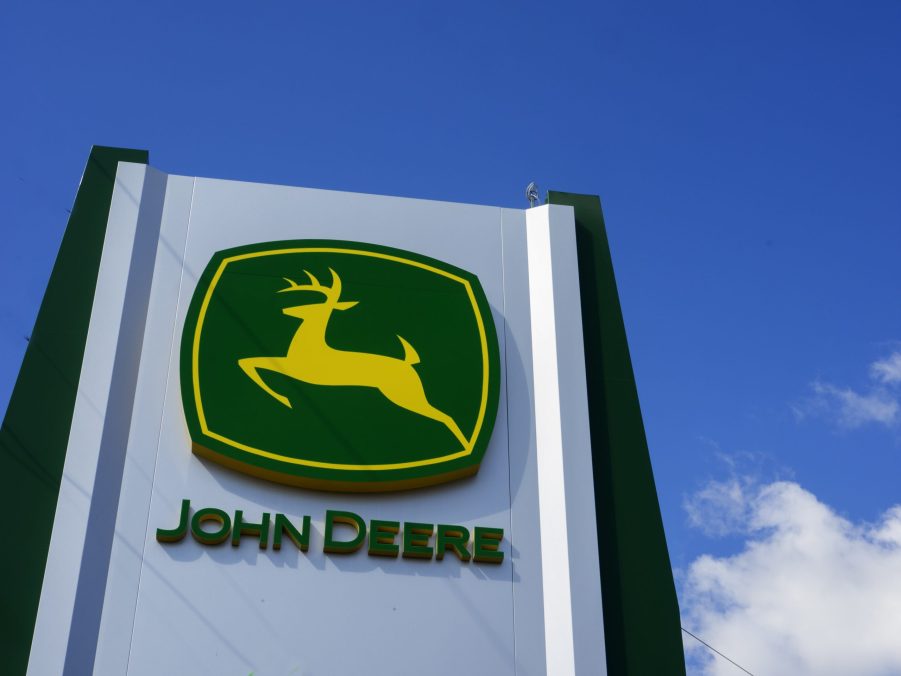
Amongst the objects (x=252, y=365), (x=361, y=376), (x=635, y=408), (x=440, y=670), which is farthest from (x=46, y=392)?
(x=635, y=408)

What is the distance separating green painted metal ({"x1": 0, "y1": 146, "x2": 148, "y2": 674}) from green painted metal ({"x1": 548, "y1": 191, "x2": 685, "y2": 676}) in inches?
234

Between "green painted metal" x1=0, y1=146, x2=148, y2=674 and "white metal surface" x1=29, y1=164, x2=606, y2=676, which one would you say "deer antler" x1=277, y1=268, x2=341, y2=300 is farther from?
"green painted metal" x1=0, y1=146, x2=148, y2=674

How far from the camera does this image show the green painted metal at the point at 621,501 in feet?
39.3

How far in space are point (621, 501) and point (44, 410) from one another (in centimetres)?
650

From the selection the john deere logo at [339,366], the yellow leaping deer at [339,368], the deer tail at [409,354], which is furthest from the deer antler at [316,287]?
the deer tail at [409,354]

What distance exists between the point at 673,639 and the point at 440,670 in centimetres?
A: 258

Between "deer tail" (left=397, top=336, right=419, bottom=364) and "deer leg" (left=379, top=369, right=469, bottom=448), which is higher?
"deer tail" (left=397, top=336, right=419, bottom=364)

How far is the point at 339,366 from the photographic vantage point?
12961 mm

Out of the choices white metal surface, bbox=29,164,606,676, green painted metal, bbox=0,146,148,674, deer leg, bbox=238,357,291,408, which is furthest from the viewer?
deer leg, bbox=238,357,291,408

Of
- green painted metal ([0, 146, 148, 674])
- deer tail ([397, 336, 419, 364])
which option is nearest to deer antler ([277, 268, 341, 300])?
deer tail ([397, 336, 419, 364])

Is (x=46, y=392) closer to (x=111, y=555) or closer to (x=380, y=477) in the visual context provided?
(x=111, y=555)

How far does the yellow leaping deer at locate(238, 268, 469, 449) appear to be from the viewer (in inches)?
504

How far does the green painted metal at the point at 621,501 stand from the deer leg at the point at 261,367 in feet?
12.2

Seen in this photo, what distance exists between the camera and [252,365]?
12.7 meters
